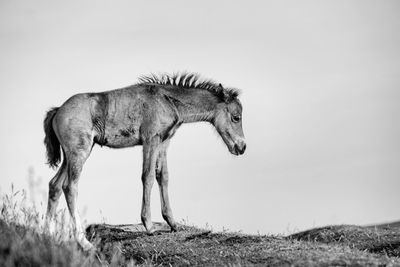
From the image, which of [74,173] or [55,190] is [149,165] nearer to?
[74,173]

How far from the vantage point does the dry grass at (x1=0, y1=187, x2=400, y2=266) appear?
8.23 meters

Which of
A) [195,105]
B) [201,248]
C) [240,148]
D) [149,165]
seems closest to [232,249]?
[201,248]

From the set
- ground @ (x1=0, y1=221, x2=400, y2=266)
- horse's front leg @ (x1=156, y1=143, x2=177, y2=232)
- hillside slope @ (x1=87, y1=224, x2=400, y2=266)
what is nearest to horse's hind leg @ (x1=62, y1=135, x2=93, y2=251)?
hillside slope @ (x1=87, y1=224, x2=400, y2=266)

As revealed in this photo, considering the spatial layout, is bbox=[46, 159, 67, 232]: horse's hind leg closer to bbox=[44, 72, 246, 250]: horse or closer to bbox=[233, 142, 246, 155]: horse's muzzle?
bbox=[44, 72, 246, 250]: horse

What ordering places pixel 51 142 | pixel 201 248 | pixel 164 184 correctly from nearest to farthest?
pixel 201 248 < pixel 51 142 < pixel 164 184

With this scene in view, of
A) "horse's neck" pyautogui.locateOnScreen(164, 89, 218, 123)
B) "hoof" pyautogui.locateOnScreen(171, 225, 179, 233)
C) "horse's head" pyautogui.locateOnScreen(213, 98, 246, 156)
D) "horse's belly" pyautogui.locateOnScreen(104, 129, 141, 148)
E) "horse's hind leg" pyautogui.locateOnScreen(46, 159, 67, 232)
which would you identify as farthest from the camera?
"horse's head" pyautogui.locateOnScreen(213, 98, 246, 156)

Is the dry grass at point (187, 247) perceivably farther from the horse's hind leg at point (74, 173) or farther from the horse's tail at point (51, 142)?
the horse's tail at point (51, 142)

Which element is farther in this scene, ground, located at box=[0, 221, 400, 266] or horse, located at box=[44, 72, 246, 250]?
horse, located at box=[44, 72, 246, 250]

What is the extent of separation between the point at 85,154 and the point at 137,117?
5.21ft

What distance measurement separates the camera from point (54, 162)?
13.5 meters

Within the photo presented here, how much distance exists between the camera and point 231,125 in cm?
1508

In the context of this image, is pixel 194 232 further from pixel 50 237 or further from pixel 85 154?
pixel 50 237

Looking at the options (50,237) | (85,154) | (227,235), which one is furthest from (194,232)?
(50,237)

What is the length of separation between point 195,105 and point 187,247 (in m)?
4.47
